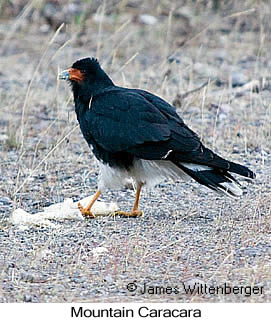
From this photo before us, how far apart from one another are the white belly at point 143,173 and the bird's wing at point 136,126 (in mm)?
211

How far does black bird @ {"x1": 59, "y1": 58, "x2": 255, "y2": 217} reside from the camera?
5816 mm

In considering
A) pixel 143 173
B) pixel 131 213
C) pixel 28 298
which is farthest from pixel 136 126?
pixel 28 298

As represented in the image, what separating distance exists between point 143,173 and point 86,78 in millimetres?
985

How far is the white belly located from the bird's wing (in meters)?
0.21

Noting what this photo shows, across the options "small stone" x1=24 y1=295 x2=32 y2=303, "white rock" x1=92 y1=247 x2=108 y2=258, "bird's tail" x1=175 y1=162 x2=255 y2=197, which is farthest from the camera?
"bird's tail" x1=175 y1=162 x2=255 y2=197

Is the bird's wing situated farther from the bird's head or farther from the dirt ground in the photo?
the dirt ground

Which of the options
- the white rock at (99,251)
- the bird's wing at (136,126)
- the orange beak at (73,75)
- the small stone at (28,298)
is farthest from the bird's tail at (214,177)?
the small stone at (28,298)

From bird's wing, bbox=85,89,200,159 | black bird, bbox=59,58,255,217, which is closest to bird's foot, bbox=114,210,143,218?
black bird, bbox=59,58,255,217

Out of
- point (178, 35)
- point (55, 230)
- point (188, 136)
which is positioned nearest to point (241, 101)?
point (178, 35)

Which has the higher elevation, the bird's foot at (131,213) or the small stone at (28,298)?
the bird's foot at (131,213)

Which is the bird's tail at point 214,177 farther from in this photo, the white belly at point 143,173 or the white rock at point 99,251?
the white rock at point 99,251

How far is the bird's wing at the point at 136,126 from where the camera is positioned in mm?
5848

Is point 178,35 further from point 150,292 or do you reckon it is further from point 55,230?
point 150,292

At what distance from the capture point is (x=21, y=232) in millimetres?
5613
